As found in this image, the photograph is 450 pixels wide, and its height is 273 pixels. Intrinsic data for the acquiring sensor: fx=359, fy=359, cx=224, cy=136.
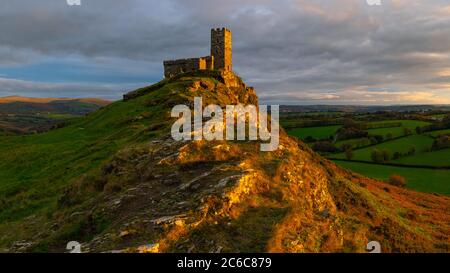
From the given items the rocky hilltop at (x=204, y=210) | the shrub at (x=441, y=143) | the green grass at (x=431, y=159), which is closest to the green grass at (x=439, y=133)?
the shrub at (x=441, y=143)

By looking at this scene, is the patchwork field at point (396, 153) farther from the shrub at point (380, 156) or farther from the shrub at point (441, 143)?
the shrub at point (441, 143)

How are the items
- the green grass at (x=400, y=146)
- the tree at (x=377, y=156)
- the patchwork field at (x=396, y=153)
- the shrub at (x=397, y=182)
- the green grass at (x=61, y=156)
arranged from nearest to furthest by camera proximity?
the green grass at (x=61, y=156)
the shrub at (x=397, y=182)
the patchwork field at (x=396, y=153)
the tree at (x=377, y=156)
the green grass at (x=400, y=146)

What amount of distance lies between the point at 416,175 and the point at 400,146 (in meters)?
24.6

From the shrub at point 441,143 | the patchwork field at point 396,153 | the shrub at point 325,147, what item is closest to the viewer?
the patchwork field at point 396,153

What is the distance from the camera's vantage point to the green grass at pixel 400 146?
94.4 metres

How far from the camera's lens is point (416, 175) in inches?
2977

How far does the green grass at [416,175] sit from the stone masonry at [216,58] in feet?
134

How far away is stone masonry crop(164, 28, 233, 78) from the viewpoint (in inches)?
1955

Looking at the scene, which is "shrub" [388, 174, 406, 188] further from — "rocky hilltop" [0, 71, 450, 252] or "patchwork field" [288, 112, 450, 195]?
"rocky hilltop" [0, 71, 450, 252]

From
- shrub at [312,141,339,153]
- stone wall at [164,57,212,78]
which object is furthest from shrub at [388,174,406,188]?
stone wall at [164,57,212,78]

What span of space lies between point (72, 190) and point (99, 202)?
140 inches

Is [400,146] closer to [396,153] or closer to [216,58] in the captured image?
[396,153]

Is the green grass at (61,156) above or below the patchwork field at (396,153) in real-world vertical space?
above

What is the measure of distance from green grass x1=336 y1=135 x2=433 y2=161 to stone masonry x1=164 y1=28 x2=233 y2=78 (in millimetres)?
55355
